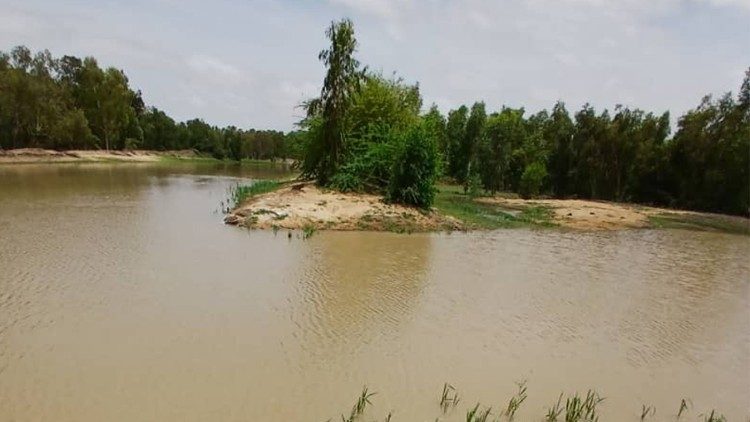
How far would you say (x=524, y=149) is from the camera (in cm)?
4294

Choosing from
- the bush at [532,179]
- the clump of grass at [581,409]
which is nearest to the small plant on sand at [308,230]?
→ the clump of grass at [581,409]

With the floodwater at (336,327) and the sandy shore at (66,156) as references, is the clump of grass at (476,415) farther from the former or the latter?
the sandy shore at (66,156)

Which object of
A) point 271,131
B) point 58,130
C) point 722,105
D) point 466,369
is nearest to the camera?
point 466,369

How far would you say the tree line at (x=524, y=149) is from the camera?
22703mm

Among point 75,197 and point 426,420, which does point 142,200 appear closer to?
point 75,197

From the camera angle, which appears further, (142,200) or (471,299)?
(142,200)

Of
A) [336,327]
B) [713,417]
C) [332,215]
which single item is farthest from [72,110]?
[713,417]

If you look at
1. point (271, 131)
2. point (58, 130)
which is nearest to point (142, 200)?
point (58, 130)

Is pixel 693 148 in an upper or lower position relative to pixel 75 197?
upper

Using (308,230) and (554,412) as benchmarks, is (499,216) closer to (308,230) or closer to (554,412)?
(308,230)

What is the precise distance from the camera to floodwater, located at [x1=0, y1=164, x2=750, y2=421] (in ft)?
17.8

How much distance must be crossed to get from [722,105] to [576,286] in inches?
1277

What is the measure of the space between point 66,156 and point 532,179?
52.2m

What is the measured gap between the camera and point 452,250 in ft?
47.8
